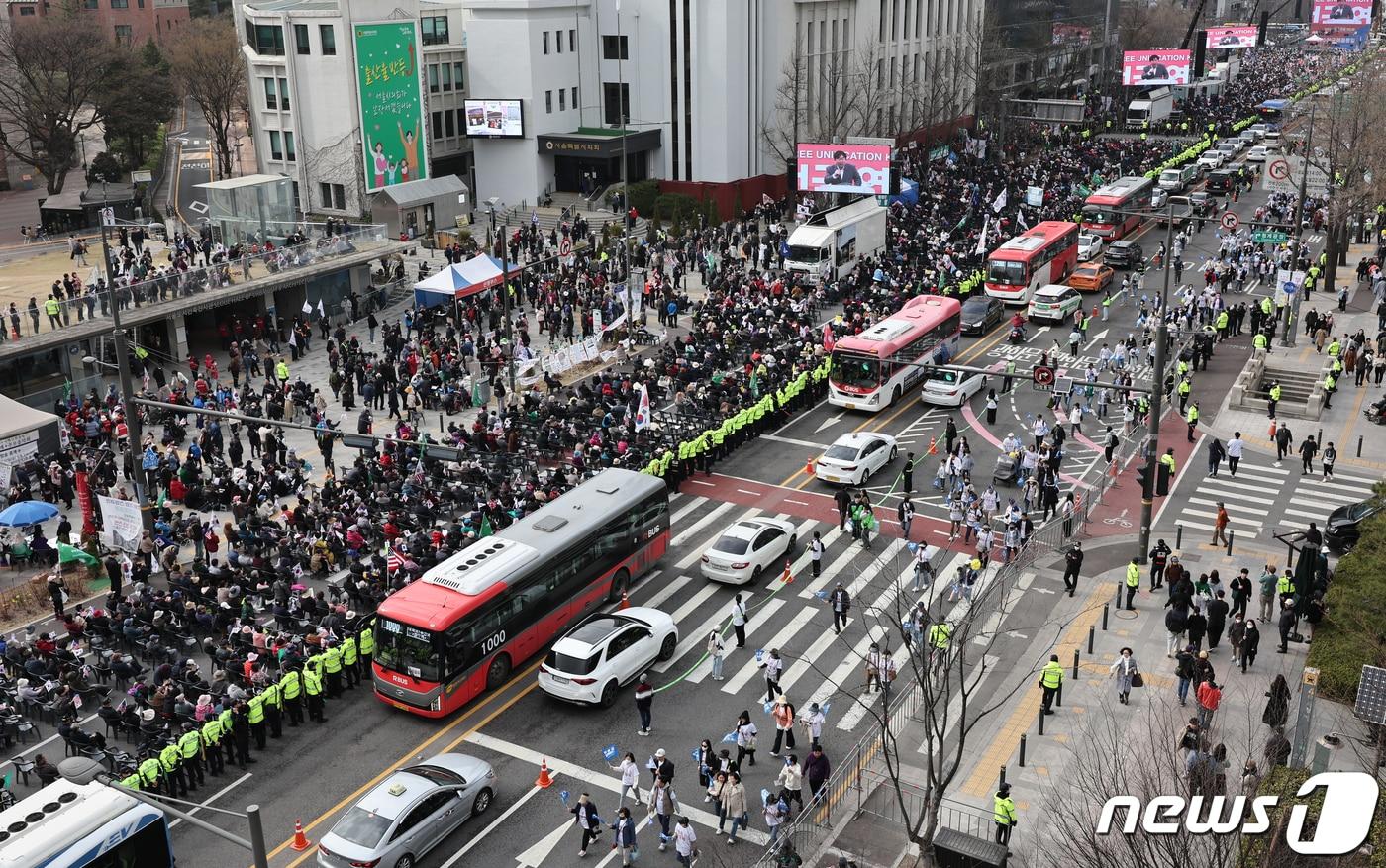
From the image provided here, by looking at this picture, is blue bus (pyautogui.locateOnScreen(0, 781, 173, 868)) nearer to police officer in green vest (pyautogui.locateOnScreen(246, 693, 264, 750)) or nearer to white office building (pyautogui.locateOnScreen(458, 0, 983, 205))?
police officer in green vest (pyautogui.locateOnScreen(246, 693, 264, 750))

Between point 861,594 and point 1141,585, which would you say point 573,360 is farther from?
point 1141,585

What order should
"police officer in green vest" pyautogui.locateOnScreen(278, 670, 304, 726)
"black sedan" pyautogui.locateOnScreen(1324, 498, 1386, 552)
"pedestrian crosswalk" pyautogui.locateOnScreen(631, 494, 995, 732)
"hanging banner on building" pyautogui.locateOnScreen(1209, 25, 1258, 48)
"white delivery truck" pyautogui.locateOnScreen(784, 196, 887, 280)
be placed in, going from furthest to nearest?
"hanging banner on building" pyautogui.locateOnScreen(1209, 25, 1258, 48)
"white delivery truck" pyautogui.locateOnScreen(784, 196, 887, 280)
"black sedan" pyautogui.locateOnScreen(1324, 498, 1386, 552)
"pedestrian crosswalk" pyautogui.locateOnScreen(631, 494, 995, 732)
"police officer in green vest" pyautogui.locateOnScreen(278, 670, 304, 726)

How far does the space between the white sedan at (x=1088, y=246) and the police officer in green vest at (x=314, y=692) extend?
50.7 m

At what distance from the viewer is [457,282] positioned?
2029 inches

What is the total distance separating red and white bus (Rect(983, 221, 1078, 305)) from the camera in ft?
188

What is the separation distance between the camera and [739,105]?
79125mm

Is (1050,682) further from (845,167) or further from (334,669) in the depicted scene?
(845,167)

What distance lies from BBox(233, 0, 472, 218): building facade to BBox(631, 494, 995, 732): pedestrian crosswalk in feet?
135

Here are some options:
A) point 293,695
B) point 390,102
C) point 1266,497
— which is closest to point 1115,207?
point 1266,497

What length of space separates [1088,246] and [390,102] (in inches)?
1546

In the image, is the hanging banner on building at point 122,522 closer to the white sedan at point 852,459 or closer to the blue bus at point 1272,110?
the white sedan at point 852,459

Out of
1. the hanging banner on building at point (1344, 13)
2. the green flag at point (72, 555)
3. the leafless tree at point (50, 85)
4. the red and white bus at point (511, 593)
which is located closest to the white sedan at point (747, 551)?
the red and white bus at point (511, 593)

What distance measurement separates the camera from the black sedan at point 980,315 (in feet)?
178

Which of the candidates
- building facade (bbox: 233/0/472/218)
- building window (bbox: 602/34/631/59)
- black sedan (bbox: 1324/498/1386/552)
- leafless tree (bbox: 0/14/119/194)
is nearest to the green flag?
black sedan (bbox: 1324/498/1386/552)
